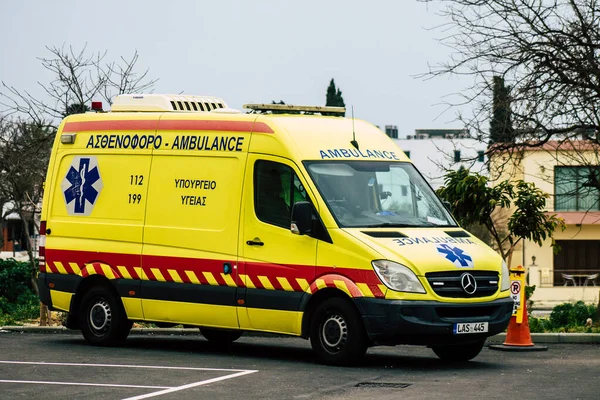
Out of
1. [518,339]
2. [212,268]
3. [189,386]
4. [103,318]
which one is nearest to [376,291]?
[212,268]

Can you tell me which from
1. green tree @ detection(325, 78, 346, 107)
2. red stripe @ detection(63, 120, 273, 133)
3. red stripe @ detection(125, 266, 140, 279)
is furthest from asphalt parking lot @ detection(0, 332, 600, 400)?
green tree @ detection(325, 78, 346, 107)

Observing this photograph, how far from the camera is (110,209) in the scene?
51.6 ft

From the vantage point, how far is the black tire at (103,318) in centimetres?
1560

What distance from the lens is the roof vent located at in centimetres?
1584

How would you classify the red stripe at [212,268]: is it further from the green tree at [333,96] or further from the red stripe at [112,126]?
the green tree at [333,96]

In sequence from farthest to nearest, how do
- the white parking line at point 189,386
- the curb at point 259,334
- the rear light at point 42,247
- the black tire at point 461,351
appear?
1. the curb at point 259,334
2. the rear light at point 42,247
3. the black tire at point 461,351
4. the white parking line at point 189,386

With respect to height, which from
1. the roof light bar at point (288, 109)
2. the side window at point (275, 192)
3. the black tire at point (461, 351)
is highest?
the roof light bar at point (288, 109)

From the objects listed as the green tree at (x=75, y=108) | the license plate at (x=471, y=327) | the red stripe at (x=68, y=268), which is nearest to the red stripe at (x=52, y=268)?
the red stripe at (x=68, y=268)

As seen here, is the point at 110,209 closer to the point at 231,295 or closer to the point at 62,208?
the point at 62,208

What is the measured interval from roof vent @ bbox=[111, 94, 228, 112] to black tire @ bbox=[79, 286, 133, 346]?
2300 mm

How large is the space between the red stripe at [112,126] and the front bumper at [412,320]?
4.03 metres

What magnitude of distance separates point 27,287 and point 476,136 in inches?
373

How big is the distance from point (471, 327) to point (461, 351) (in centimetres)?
104

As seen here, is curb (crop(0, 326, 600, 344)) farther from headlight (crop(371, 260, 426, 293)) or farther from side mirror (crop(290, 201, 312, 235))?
headlight (crop(371, 260, 426, 293))
